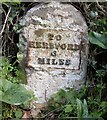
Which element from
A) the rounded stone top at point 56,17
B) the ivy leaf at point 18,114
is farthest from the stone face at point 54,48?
the ivy leaf at point 18,114

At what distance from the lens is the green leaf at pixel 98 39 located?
243cm

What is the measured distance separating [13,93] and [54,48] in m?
0.41

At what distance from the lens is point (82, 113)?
217 cm

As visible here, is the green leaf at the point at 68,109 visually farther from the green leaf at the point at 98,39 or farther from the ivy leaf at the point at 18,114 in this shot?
the green leaf at the point at 98,39

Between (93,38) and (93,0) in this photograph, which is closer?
(93,38)

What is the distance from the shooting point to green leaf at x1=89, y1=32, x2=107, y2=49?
243cm

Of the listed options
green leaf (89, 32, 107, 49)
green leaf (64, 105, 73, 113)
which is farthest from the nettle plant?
green leaf (89, 32, 107, 49)

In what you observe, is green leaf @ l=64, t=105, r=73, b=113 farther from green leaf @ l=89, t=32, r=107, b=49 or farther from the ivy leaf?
green leaf @ l=89, t=32, r=107, b=49

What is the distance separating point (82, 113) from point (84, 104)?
0.06 meters

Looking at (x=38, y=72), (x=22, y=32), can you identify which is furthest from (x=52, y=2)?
(x=38, y=72)

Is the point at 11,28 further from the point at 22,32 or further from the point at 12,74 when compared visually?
the point at 12,74

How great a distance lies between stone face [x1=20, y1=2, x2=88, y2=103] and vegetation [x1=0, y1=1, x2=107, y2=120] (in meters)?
0.06

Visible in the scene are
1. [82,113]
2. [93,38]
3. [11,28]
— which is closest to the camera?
[82,113]

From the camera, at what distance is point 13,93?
2.30m
